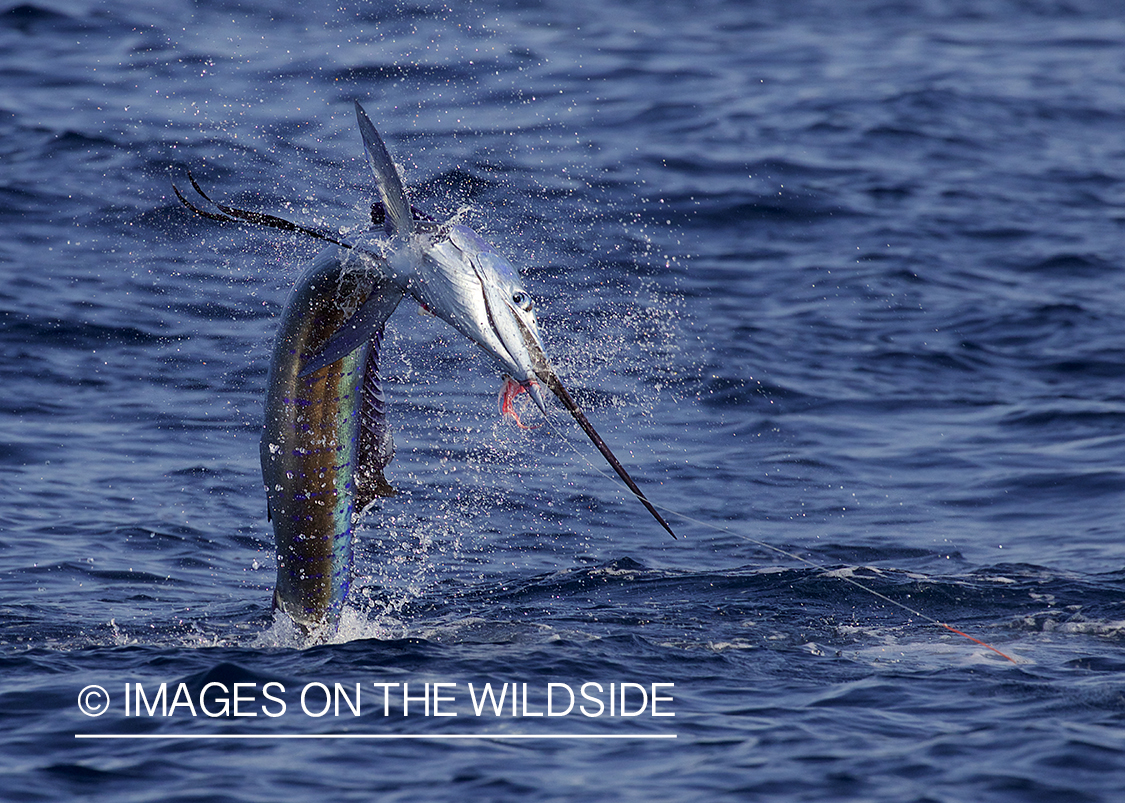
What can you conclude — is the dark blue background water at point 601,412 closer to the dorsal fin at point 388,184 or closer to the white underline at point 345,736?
the white underline at point 345,736

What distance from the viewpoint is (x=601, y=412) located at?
1406 centimetres

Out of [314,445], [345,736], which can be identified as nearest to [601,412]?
[314,445]

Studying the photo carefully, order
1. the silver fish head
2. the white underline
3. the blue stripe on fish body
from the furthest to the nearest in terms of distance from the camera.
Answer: the blue stripe on fish body < the white underline < the silver fish head

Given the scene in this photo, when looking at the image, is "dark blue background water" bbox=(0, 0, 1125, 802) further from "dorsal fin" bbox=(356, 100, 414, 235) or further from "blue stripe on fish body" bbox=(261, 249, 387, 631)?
"dorsal fin" bbox=(356, 100, 414, 235)

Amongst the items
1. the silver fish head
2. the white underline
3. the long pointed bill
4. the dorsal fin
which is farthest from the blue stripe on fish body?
the white underline

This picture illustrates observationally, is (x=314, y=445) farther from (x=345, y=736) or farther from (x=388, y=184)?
(x=388, y=184)

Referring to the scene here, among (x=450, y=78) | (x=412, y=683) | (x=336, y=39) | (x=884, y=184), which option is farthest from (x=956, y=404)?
(x=336, y=39)

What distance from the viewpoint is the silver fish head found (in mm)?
5973

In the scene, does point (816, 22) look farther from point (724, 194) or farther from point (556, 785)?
point (556, 785)

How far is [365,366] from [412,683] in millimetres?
1621

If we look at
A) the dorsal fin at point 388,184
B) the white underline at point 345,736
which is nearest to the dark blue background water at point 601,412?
the white underline at point 345,736

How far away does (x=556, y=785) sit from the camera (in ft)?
19.7

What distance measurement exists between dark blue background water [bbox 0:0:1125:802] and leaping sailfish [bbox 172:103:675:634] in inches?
26.0

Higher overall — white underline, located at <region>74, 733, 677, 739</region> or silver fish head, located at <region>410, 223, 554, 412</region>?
silver fish head, located at <region>410, 223, 554, 412</region>
